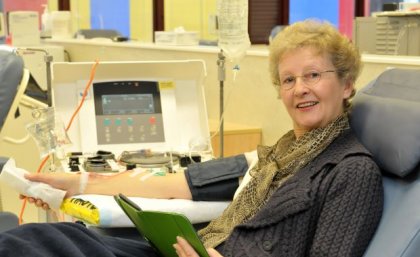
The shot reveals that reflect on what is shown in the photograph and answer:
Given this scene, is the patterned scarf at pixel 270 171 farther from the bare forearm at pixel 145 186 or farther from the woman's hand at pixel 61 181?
the woman's hand at pixel 61 181

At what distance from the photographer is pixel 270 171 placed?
73.6 inches

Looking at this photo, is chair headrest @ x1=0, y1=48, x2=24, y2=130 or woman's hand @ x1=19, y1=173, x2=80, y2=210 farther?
chair headrest @ x1=0, y1=48, x2=24, y2=130

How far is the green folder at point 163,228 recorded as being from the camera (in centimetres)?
159

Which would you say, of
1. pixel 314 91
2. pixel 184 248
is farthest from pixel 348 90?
pixel 184 248

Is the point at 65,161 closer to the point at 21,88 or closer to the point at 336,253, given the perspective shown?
the point at 21,88

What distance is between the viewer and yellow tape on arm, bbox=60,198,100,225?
196 centimetres

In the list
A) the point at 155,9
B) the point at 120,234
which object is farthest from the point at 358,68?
the point at 155,9

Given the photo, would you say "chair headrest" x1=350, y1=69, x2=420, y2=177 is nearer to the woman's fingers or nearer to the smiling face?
the smiling face

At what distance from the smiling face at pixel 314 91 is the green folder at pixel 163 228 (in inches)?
17.4

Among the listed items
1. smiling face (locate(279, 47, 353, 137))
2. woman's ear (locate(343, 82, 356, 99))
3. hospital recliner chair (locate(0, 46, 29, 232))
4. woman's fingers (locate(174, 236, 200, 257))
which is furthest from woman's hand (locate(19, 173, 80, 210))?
woman's ear (locate(343, 82, 356, 99))

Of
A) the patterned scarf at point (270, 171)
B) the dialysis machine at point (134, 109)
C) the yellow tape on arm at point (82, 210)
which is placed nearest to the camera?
the patterned scarf at point (270, 171)

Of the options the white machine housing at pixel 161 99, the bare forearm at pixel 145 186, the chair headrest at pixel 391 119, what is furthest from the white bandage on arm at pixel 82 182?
the chair headrest at pixel 391 119

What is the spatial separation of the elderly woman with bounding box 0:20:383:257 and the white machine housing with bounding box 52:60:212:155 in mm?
703

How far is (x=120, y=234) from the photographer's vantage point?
2.09 meters
